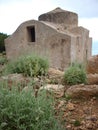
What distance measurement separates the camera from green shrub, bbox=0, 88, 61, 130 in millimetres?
2879

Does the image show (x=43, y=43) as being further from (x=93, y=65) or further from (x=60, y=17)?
(x=93, y=65)

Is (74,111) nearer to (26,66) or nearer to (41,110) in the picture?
(41,110)

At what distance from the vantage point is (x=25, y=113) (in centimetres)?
299

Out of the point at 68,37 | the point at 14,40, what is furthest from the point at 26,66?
the point at 14,40

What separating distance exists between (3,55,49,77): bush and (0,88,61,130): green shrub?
3.69 meters

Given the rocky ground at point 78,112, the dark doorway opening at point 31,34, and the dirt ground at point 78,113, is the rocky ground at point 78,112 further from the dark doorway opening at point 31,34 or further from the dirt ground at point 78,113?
the dark doorway opening at point 31,34

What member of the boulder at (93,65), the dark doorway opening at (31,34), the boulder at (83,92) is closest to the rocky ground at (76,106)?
the boulder at (83,92)

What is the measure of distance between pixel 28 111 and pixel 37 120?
0.52 feet

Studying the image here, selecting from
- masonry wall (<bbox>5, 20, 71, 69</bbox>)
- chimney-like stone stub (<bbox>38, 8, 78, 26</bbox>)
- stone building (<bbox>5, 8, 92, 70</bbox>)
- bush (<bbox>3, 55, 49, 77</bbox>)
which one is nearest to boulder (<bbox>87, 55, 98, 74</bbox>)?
bush (<bbox>3, 55, 49, 77</bbox>)

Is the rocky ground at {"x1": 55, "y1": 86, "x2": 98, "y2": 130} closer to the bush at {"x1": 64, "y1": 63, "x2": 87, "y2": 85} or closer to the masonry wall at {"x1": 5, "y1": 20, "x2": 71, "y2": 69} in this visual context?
the bush at {"x1": 64, "y1": 63, "x2": 87, "y2": 85}

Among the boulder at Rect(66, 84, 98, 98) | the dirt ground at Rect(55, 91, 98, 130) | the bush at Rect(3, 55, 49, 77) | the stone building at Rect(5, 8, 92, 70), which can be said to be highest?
the stone building at Rect(5, 8, 92, 70)

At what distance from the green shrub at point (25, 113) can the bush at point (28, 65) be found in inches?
145

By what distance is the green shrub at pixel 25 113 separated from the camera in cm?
288

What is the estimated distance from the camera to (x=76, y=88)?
4.90 metres
